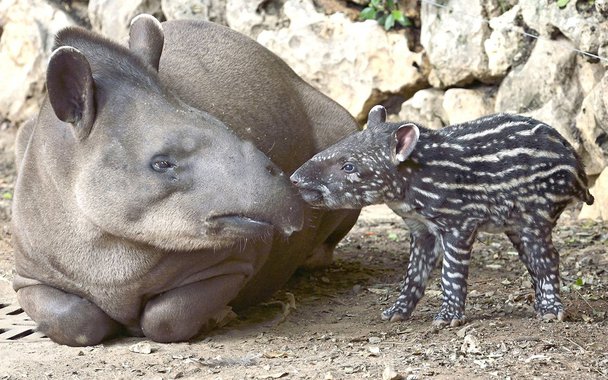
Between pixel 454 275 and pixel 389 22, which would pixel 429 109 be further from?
pixel 454 275

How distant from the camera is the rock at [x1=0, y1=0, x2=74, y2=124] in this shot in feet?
39.2

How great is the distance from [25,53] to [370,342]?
739 centimetres

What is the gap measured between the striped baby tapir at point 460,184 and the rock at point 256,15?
17.1 ft

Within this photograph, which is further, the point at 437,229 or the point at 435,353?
the point at 437,229

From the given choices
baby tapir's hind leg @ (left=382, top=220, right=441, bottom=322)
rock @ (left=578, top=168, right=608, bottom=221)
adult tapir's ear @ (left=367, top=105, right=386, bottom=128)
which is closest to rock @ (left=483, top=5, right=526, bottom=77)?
rock @ (left=578, top=168, right=608, bottom=221)

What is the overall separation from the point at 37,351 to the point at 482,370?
8.59ft

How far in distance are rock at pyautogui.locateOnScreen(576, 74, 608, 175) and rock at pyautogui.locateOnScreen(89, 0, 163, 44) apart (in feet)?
16.6

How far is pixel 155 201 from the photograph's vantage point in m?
5.64

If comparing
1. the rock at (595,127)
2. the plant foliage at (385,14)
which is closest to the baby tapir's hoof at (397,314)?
the rock at (595,127)

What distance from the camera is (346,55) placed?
10.8m

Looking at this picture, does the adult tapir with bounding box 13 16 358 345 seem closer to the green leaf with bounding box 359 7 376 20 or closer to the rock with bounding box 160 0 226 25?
the green leaf with bounding box 359 7 376 20

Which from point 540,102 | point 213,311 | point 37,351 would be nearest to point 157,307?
point 213,311

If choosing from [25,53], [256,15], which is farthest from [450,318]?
[25,53]

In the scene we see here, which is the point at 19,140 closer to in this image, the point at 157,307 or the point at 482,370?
the point at 157,307
